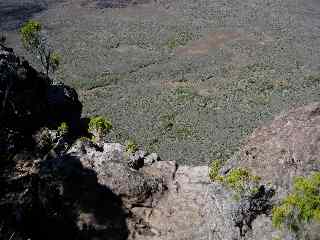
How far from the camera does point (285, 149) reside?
2372 centimetres

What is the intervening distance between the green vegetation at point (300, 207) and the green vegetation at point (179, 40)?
60.8m

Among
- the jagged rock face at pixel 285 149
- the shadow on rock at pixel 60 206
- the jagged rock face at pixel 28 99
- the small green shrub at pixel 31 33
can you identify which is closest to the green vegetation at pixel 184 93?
the small green shrub at pixel 31 33

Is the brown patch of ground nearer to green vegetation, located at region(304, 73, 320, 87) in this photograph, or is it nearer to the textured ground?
the textured ground

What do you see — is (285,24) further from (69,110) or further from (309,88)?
(69,110)

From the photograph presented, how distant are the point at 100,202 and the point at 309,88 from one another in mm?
44069

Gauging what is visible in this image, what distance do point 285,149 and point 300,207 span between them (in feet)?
16.6

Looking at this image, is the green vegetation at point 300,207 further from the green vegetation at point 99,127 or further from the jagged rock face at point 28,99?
the jagged rock face at point 28,99

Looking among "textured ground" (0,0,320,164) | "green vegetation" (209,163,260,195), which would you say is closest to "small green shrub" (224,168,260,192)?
"green vegetation" (209,163,260,195)

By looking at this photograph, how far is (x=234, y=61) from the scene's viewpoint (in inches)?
2857

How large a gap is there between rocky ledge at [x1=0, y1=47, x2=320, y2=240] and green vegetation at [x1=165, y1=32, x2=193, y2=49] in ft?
165

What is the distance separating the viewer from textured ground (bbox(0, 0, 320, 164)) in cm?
5362

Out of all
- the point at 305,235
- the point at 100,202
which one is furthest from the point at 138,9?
the point at 305,235

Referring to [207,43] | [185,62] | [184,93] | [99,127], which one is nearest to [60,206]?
[99,127]

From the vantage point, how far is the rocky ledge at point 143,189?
22.2 metres
